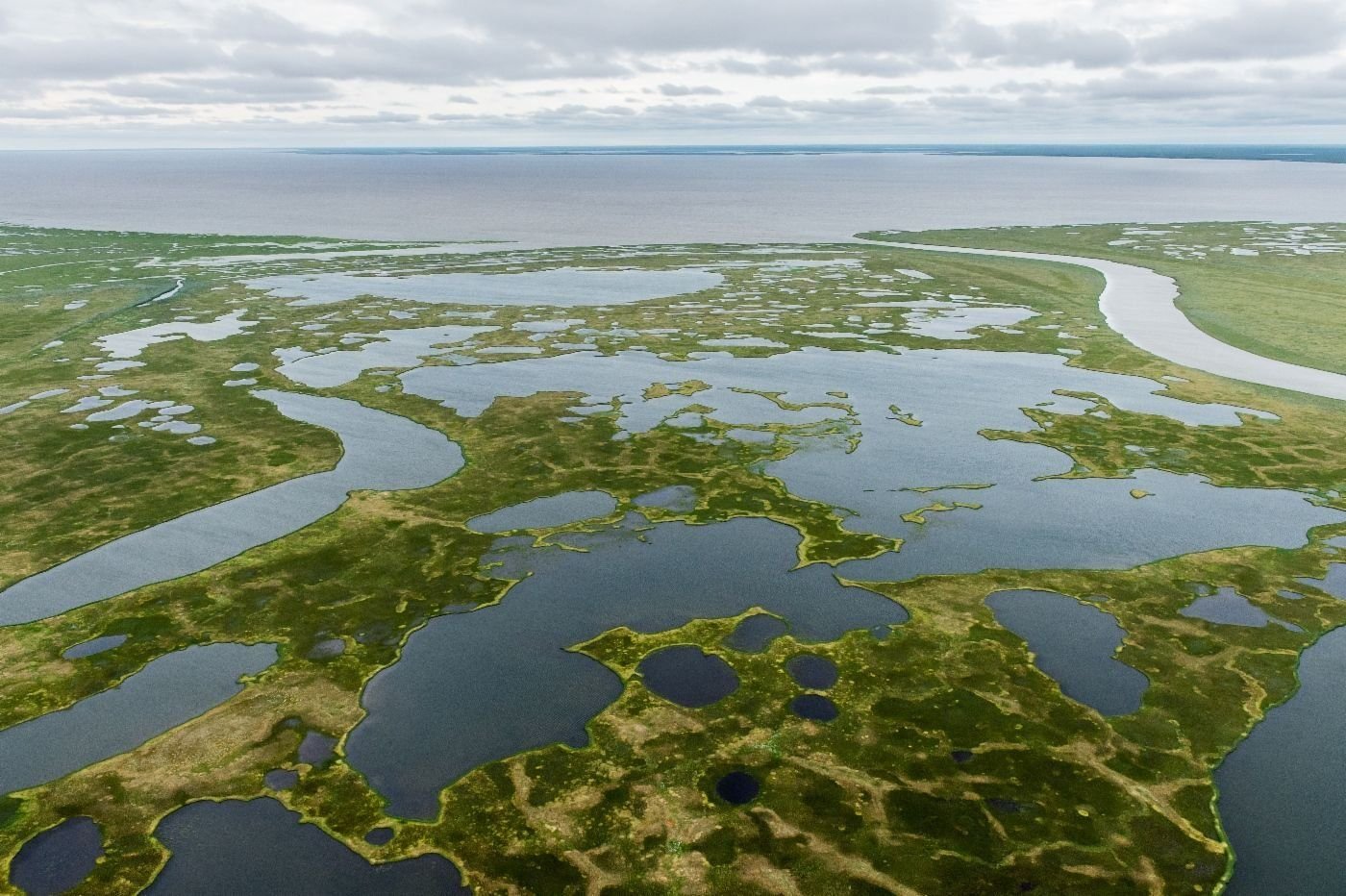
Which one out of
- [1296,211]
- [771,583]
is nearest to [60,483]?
[771,583]

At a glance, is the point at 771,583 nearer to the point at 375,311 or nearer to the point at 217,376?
the point at 217,376

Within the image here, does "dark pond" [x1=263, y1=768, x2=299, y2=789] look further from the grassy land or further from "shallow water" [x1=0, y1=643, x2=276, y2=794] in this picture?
the grassy land

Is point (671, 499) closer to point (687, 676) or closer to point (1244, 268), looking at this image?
point (687, 676)

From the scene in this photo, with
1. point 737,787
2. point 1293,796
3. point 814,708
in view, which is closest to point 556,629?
point 814,708

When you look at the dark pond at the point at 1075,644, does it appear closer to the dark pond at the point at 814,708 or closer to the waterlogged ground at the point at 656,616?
the waterlogged ground at the point at 656,616

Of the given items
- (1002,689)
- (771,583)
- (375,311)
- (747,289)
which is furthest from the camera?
(747,289)

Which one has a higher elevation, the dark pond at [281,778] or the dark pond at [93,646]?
the dark pond at [93,646]

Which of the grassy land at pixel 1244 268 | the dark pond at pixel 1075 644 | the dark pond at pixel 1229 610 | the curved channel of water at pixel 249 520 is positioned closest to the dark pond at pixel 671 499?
the curved channel of water at pixel 249 520
